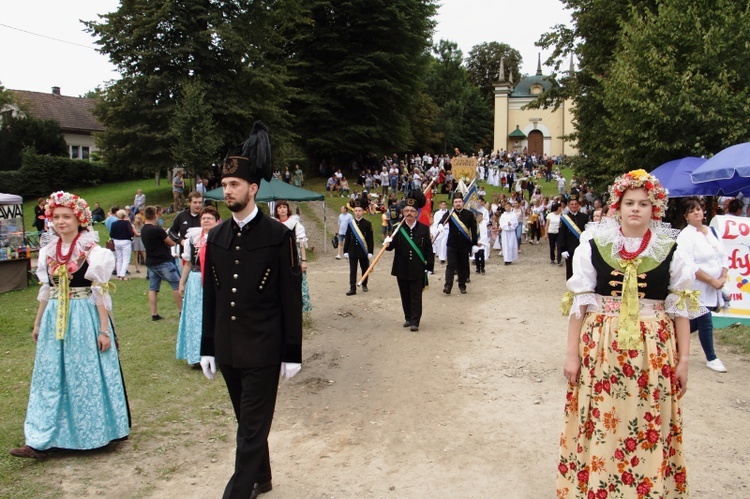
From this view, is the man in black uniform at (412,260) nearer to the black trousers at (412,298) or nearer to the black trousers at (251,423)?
the black trousers at (412,298)

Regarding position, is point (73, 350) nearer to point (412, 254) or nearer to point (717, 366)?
point (412, 254)

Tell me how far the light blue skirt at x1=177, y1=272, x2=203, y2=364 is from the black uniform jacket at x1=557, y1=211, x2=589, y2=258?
8.43 m

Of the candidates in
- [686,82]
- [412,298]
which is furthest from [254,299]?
[686,82]

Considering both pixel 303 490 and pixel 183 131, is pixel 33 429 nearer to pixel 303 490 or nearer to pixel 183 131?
pixel 303 490

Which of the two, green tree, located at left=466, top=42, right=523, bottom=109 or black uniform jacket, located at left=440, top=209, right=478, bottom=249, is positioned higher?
green tree, located at left=466, top=42, right=523, bottom=109

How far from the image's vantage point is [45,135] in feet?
140

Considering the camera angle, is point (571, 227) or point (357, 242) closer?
point (571, 227)

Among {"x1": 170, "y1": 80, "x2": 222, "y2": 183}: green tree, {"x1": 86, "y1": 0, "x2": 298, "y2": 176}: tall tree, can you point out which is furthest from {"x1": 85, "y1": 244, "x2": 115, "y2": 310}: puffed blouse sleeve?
{"x1": 86, "y1": 0, "x2": 298, "y2": 176}: tall tree

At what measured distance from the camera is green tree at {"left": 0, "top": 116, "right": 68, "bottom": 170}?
41031 millimetres

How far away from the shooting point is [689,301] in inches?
152

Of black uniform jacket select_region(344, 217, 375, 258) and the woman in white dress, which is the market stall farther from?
the woman in white dress

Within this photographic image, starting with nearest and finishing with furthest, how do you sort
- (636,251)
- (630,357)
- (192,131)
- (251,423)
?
(630,357) < (636,251) < (251,423) < (192,131)

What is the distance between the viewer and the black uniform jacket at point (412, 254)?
10.5 meters

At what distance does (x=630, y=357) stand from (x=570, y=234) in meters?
10.2
